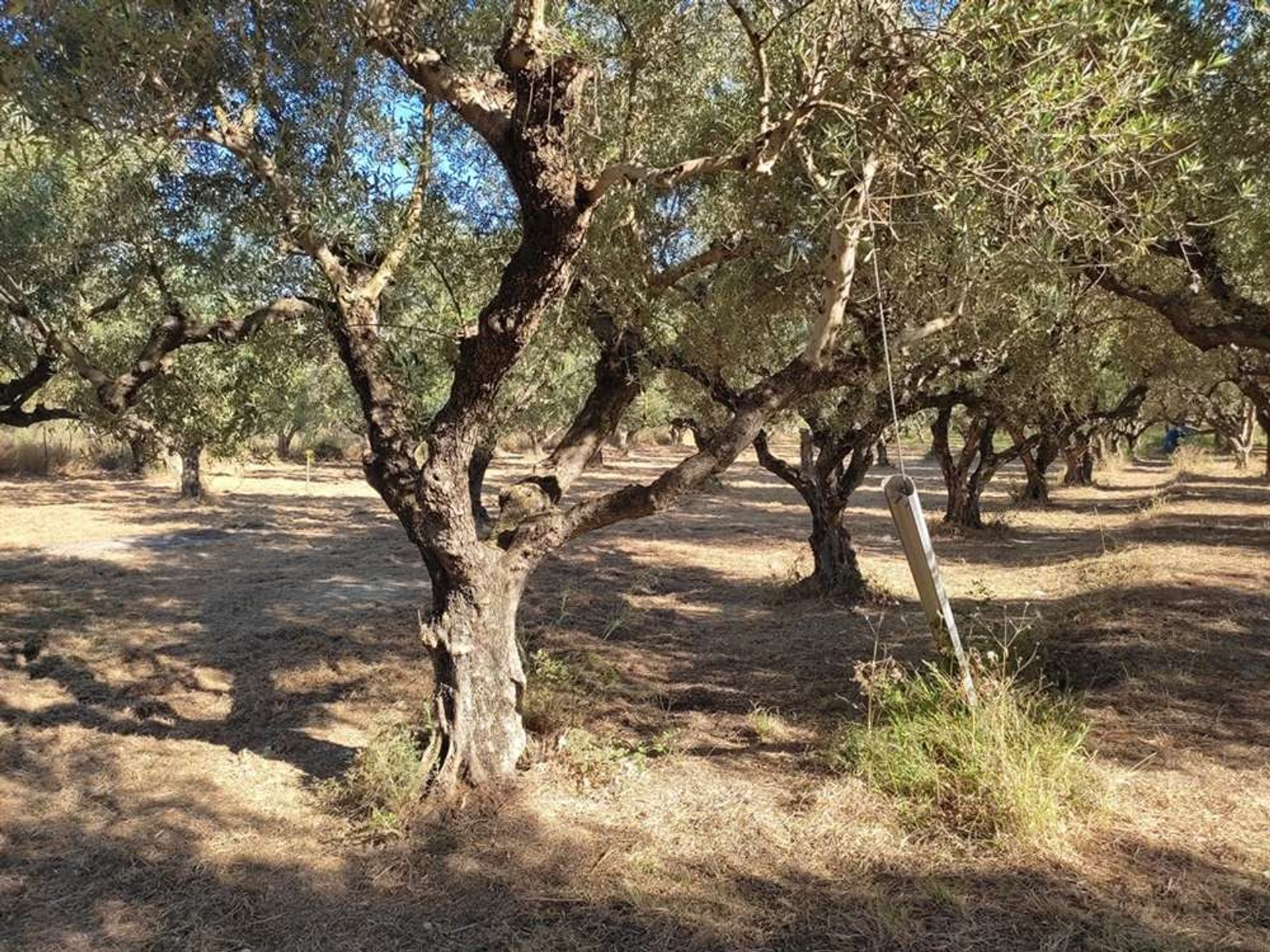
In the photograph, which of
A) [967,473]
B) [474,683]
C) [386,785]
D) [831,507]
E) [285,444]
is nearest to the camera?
[386,785]

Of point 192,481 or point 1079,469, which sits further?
point 1079,469

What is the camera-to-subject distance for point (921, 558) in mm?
4516

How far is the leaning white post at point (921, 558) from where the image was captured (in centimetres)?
444

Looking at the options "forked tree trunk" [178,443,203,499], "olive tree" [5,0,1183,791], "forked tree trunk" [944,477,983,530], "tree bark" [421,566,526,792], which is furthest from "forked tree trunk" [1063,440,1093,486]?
"forked tree trunk" [178,443,203,499]

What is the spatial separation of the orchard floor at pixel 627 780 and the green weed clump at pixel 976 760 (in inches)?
5.5

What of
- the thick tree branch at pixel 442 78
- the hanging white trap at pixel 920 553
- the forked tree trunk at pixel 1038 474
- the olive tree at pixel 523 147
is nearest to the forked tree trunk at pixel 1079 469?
the forked tree trunk at pixel 1038 474

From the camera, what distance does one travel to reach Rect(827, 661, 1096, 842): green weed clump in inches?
167

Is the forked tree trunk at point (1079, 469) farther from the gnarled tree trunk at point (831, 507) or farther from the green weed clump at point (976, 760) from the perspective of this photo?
the green weed clump at point (976, 760)

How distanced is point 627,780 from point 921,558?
2287 mm

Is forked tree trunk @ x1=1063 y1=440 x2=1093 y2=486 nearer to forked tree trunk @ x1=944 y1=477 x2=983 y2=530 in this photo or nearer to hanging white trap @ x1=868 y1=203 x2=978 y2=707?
forked tree trunk @ x1=944 y1=477 x2=983 y2=530

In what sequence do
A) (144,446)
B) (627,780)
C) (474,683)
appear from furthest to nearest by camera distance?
(144,446) → (627,780) → (474,683)

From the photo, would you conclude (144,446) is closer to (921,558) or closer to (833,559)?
(921,558)

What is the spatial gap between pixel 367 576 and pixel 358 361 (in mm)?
8752

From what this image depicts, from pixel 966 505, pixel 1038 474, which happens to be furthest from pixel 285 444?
pixel 966 505
